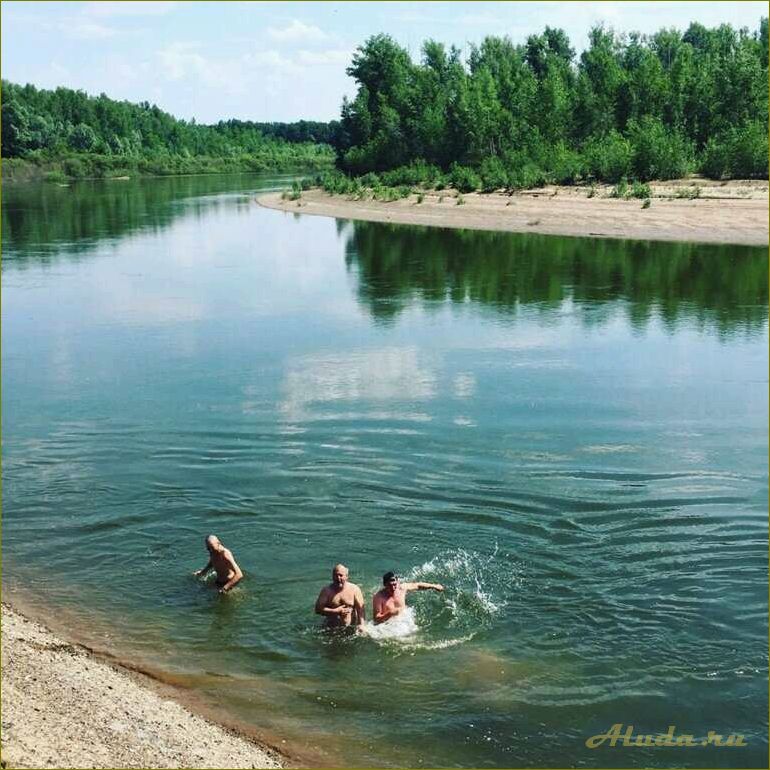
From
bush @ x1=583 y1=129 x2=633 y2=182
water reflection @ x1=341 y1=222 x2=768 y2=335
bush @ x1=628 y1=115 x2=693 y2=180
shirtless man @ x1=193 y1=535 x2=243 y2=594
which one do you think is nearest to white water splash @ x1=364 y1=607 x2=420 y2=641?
shirtless man @ x1=193 y1=535 x2=243 y2=594

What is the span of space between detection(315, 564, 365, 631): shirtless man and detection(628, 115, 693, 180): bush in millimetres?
61631

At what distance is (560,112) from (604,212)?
3247 cm

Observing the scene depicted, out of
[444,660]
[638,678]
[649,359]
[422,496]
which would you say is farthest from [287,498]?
[649,359]

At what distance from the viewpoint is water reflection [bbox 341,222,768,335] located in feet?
121

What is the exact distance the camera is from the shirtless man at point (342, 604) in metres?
14.0

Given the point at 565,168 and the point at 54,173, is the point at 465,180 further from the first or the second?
the point at 54,173

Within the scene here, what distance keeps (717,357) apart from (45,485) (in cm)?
1939

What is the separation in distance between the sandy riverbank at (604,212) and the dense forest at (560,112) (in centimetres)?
299

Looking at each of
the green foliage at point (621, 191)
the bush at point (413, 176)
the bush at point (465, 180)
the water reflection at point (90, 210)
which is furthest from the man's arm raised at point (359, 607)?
the bush at point (413, 176)

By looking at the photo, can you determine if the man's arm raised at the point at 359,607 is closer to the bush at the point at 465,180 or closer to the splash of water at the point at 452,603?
the splash of water at the point at 452,603

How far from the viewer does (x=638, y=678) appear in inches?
507

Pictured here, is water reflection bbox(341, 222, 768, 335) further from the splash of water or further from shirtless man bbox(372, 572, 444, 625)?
shirtless man bbox(372, 572, 444, 625)

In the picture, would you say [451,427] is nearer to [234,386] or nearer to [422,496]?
[422,496]

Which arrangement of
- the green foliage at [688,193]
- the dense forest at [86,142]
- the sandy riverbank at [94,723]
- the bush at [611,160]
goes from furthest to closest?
the dense forest at [86,142], the bush at [611,160], the green foliage at [688,193], the sandy riverbank at [94,723]
